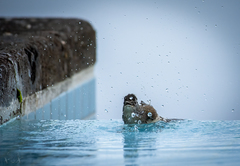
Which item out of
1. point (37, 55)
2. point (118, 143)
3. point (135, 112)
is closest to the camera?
point (118, 143)

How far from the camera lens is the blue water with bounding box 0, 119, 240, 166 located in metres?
2.03

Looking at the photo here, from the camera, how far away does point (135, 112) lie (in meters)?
3.14

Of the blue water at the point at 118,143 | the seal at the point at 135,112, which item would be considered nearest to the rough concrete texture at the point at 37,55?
the blue water at the point at 118,143

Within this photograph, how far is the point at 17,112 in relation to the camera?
3607 mm

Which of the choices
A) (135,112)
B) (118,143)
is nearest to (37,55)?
(135,112)

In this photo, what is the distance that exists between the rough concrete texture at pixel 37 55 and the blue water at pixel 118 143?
0.32 meters

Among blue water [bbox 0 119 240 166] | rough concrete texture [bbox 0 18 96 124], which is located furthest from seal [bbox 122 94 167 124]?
rough concrete texture [bbox 0 18 96 124]

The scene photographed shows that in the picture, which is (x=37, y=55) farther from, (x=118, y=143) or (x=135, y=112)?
(x=118, y=143)

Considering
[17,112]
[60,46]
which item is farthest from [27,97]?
[60,46]

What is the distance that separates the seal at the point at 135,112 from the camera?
3.07 m

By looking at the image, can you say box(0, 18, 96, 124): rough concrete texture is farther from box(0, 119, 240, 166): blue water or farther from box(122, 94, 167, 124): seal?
box(122, 94, 167, 124): seal

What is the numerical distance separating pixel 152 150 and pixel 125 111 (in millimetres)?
840

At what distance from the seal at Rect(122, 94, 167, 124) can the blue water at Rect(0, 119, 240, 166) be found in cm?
6

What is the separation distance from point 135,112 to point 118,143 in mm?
662
